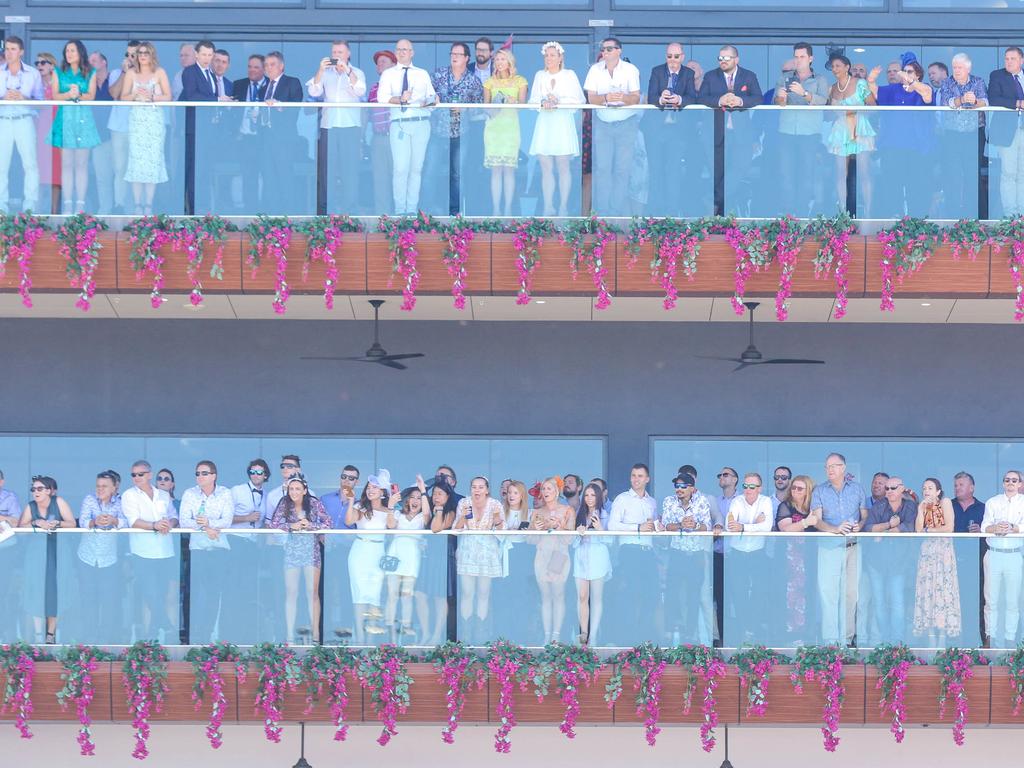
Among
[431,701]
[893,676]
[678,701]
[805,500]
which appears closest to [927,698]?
[893,676]

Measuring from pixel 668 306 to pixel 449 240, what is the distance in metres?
2.16

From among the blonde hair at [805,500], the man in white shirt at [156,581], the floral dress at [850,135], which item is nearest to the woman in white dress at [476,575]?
the man in white shirt at [156,581]

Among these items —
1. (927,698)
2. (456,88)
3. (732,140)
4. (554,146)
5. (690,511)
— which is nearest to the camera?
(927,698)

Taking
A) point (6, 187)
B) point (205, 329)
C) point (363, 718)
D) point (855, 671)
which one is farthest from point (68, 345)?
point (855, 671)

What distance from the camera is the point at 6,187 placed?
15281mm

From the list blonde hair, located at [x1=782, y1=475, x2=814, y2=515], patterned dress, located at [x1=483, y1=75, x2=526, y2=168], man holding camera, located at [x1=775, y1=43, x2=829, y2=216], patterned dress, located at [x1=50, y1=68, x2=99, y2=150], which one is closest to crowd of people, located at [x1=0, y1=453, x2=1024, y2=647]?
blonde hair, located at [x1=782, y1=475, x2=814, y2=515]

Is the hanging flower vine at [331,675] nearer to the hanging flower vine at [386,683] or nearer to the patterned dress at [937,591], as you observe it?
the hanging flower vine at [386,683]

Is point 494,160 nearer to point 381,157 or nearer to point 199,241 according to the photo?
point 381,157

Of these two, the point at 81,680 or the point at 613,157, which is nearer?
the point at 81,680

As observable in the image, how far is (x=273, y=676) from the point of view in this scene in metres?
14.0

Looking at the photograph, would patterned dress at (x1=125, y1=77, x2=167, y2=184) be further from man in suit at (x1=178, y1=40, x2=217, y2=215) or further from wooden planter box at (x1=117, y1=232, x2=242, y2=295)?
wooden planter box at (x1=117, y1=232, x2=242, y2=295)

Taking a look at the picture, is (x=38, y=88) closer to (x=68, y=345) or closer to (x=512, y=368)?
(x=68, y=345)

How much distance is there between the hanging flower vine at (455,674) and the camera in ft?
46.2

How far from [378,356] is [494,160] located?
8.72 feet
